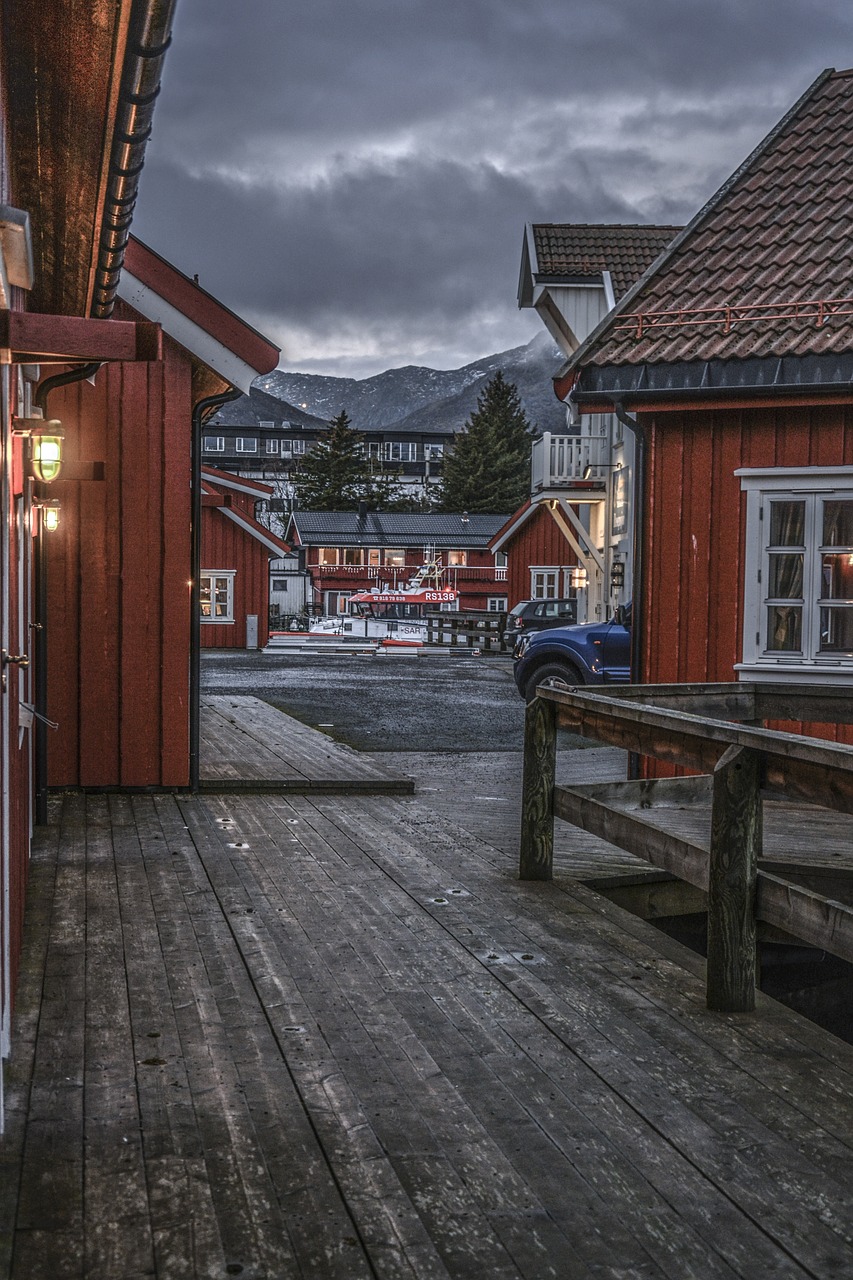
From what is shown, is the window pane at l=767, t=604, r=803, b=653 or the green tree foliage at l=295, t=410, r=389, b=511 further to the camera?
the green tree foliage at l=295, t=410, r=389, b=511

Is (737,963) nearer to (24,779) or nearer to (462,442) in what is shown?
(24,779)

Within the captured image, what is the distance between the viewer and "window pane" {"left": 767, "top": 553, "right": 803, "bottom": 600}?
953cm

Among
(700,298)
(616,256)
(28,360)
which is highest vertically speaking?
(616,256)

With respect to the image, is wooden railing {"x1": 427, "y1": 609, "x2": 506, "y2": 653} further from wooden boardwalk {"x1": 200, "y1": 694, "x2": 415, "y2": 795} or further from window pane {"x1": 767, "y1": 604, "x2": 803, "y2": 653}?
window pane {"x1": 767, "y1": 604, "x2": 803, "y2": 653}

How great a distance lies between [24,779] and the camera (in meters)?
6.62

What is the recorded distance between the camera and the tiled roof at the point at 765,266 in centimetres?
955

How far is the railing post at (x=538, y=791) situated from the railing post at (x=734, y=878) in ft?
6.38

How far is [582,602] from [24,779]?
1034 inches

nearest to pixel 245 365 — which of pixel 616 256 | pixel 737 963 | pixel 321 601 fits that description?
pixel 737 963

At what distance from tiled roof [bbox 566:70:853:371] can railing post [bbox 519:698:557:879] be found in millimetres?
3962

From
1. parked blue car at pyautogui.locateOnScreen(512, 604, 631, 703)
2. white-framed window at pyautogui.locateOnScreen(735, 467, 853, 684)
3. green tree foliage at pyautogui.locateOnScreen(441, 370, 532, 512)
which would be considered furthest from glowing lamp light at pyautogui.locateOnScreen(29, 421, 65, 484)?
green tree foliage at pyautogui.locateOnScreen(441, 370, 532, 512)

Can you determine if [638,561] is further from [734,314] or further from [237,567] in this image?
[237,567]

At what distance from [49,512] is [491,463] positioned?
2938 inches

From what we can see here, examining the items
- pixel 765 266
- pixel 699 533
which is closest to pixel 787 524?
pixel 699 533
